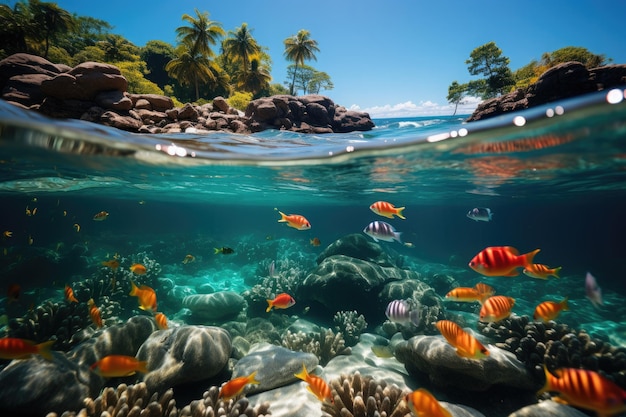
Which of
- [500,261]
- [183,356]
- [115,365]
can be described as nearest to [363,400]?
[500,261]

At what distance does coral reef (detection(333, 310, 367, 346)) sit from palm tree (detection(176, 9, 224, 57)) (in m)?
35.8

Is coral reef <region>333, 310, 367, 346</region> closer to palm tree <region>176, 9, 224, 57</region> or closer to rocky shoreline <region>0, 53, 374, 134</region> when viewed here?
rocky shoreline <region>0, 53, 374, 134</region>

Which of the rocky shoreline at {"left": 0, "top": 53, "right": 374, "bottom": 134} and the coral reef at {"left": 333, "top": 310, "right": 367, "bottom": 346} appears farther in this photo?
the rocky shoreline at {"left": 0, "top": 53, "right": 374, "bottom": 134}

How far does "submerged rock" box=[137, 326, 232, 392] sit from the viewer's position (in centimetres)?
535

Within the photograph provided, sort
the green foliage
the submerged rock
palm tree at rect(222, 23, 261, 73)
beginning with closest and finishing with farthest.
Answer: the submerged rock → the green foliage → palm tree at rect(222, 23, 261, 73)

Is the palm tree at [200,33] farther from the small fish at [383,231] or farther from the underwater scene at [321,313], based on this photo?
the small fish at [383,231]

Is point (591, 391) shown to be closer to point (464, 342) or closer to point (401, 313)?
point (464, 342)

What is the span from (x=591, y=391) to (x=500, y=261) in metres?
1.63

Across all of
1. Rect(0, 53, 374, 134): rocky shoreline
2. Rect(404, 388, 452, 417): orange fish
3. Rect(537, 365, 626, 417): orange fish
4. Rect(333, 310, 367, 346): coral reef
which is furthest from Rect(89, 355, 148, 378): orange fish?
Rect(0, 53, 374, 134): rocky shoreline

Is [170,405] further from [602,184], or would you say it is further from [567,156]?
[602,184]

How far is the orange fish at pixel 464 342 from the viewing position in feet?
12.1

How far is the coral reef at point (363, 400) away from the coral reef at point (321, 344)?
222 cm

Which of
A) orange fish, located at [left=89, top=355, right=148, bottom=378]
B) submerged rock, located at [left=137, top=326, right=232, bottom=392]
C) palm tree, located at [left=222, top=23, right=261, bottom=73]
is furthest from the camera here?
palm tree, located at [left=222, top=23, right=261, bottom=73]

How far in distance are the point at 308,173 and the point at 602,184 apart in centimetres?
2146
